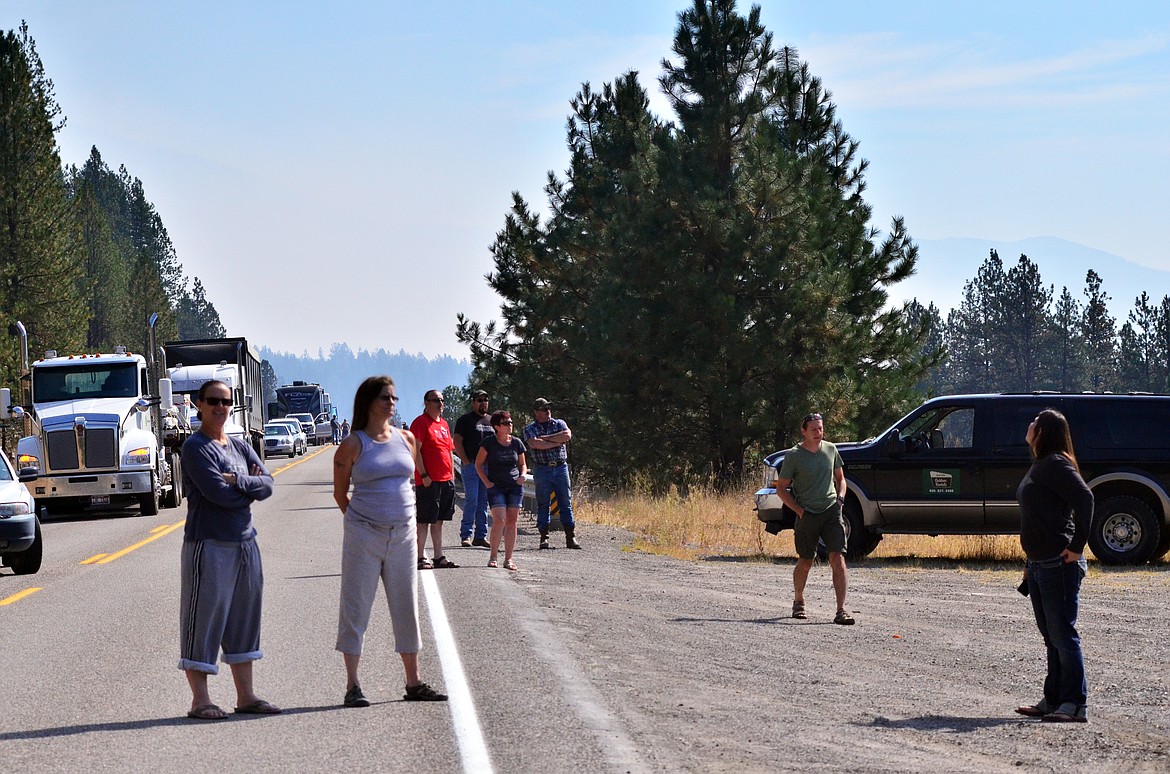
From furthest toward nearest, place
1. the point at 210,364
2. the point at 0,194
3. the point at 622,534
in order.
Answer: the point at 0,194 < the point at 210,364 < the point at 622,534

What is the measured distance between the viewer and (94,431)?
2783 centimetres

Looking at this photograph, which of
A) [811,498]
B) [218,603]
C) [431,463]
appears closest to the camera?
[218,603]

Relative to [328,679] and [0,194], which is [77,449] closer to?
[328,679]

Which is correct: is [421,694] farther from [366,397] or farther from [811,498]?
[811,498]

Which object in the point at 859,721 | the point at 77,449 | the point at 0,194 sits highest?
the point at 0,194

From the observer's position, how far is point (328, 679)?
934 centimetres

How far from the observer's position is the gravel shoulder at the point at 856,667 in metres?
7.50

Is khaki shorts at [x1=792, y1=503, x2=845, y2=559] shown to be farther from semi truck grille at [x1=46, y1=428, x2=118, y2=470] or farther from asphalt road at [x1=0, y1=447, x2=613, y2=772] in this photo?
semi truck grille at [x1=46, y1=428, x2=118, y2=470]

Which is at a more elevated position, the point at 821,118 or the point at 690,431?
the point at 821,118

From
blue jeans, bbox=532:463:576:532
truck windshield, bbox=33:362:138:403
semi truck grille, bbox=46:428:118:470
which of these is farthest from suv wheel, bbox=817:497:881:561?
truck windshield, bbox=33:362:138:403

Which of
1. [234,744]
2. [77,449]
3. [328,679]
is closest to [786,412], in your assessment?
[77,449]

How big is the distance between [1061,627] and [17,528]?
11.6 meters

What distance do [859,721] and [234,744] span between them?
11.2 ft

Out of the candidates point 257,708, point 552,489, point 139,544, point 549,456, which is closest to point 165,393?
point 139,544
